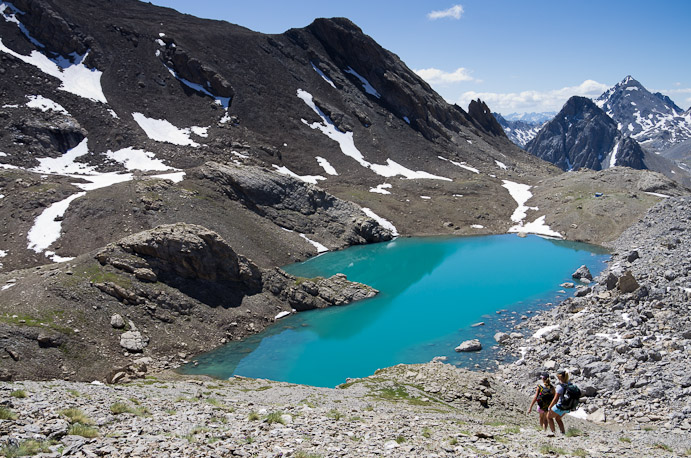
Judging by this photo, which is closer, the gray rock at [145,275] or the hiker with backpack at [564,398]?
the hiker with backpack at [564,398]

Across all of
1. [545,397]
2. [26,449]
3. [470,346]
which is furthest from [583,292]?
[26,449]

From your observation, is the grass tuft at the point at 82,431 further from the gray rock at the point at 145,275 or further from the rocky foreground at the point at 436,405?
the gray rock at the point at 145,275

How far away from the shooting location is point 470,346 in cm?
3894

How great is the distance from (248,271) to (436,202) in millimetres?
62991

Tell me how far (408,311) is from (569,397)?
3585 cm

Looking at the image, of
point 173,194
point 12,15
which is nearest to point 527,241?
point 173,194

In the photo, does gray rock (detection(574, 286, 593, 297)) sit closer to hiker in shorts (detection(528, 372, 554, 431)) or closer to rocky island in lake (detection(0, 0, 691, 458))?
rocky island in lake (detection(0, 0, 691, 458))

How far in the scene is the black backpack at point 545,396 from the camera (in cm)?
1705

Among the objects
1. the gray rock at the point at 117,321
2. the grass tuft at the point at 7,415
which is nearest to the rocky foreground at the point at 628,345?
the grass tuft at the point at 7,415

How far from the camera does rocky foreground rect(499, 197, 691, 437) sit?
75.3 feet

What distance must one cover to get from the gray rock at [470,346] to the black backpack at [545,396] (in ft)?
72.5

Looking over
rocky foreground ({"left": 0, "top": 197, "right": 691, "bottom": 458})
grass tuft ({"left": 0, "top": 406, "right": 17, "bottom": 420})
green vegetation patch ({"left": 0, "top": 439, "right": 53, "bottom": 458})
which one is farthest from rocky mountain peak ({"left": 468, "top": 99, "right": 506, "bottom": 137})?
green vegetation patch ({"left": 0, "top": 439, "right": 53, "bottom": 458})

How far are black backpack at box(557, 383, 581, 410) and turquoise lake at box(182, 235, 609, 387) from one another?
20664 mm

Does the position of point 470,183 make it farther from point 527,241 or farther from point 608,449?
point 608,449
